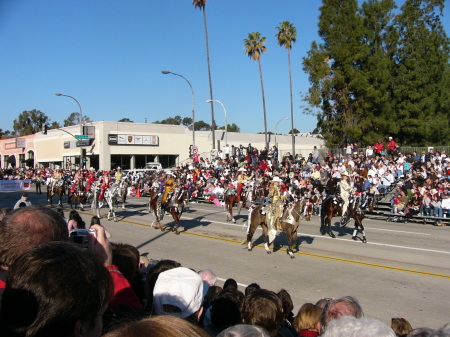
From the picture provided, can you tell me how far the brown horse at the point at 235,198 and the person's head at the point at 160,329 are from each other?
19394mm

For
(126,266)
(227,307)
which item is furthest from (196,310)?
(126,266)

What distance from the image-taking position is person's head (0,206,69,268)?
3.06 meters

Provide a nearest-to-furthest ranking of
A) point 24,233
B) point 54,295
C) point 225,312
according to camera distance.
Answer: point 54,295
point 24,233
point 225,312

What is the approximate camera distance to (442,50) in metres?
41.2

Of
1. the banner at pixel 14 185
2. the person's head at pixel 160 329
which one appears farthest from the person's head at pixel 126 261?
the banner at pixel 14 185

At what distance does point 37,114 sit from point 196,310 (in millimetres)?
117196

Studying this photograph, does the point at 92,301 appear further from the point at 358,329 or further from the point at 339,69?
the point at 339,69

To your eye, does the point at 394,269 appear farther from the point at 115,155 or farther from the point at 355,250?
the point at 115,155

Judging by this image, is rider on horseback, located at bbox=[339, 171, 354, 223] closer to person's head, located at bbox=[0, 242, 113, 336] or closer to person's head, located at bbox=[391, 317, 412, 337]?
person's head, located at bbox=[391, 317, 412, 337]

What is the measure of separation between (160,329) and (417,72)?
41866 millimetres

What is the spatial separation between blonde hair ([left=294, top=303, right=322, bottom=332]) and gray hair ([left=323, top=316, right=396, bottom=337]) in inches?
101

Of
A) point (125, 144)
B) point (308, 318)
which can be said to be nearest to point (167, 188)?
point (308, 318)

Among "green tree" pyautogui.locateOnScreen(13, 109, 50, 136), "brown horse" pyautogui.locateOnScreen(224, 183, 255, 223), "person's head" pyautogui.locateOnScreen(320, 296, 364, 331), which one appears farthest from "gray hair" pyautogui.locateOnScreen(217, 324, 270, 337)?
"green tree" pyautogui.locateOnScreen(13, 109, 50, 136)

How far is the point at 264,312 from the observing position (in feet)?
13.6
